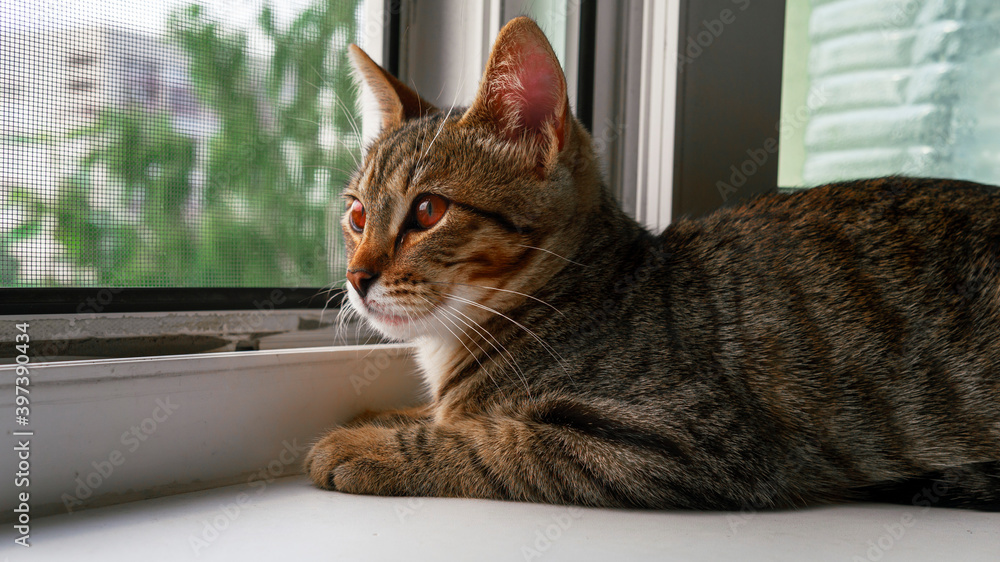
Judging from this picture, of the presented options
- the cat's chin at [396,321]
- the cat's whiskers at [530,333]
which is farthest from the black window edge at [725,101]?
the cat's chin at [396,321]

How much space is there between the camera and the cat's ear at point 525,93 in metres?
1.28

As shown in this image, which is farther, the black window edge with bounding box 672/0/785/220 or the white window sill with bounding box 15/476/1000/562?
the black window edge with bounding box 672/0/785/220

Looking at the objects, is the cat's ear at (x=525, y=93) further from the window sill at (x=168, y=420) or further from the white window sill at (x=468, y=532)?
the white window sill at (x=468, y=532)

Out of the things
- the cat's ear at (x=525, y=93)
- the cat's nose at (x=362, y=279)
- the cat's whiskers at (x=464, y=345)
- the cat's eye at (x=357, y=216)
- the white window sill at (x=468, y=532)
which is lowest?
the white window sill at (x=468, y=532)

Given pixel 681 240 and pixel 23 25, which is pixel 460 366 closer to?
pixel 681 240

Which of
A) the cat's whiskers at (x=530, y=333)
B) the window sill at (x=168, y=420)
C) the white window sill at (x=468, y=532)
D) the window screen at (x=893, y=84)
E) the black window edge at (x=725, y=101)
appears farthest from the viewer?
the window screen at (x=893, y=84)

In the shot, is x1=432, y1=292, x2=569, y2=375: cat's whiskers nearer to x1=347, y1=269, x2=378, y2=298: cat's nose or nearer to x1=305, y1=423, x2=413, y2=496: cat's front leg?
x1=347, y1=269, x2=378, y2=298: cat's nose

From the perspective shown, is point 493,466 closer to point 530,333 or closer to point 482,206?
point 530,333

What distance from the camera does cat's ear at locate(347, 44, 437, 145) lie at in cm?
156

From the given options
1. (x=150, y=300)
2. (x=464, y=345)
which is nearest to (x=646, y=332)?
(x=464, y=345)

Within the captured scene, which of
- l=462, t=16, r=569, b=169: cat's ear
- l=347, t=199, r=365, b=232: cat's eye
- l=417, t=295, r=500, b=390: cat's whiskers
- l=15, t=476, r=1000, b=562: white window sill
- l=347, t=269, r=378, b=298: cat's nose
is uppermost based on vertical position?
l=462, t=16, r=569, b=169: cat's ear

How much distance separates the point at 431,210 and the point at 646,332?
48cm

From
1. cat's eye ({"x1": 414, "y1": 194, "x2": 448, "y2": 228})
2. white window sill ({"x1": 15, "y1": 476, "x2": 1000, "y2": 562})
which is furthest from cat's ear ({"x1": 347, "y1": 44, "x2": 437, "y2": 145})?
white window sill ({"x1": 15, "y1": 476, "x2": 1000, "y2": 562})

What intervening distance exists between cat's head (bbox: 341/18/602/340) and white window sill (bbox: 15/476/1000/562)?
1.22 ft
